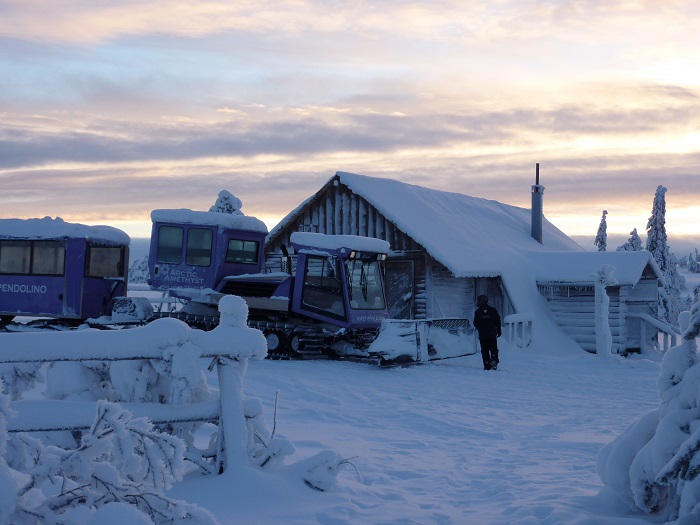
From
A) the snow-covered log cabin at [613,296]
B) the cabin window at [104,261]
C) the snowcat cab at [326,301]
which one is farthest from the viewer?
the snow-covered log cabin at [613,296]

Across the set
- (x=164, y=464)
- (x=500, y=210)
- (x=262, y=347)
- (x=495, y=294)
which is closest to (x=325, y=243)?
(x=495, y=294)

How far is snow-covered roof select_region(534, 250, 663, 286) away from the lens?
23.8 m

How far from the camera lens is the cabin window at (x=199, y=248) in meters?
18.9

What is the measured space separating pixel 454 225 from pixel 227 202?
1301 centimetres

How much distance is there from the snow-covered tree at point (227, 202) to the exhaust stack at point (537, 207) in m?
12.7

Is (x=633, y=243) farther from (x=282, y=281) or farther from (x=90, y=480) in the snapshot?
(x=90, y=480)

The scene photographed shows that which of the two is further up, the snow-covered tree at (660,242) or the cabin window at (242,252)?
the snow-covered tree at (660,242)

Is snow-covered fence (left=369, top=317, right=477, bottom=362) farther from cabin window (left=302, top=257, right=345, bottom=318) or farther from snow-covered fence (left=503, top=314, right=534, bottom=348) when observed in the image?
snow-covered fence (left=503, top=314, right=534, bottom=348)

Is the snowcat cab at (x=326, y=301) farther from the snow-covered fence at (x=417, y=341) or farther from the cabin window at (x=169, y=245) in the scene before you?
the cabin window at (x=169, y=245)

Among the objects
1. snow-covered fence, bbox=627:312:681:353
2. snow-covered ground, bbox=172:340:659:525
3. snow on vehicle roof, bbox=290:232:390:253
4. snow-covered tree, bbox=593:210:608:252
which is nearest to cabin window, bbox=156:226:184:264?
snow on vehicle roof, bbox=290:232:390:253

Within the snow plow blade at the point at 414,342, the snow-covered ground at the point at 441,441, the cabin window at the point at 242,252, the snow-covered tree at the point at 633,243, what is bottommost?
the snow-covered ground at the point at 441,441

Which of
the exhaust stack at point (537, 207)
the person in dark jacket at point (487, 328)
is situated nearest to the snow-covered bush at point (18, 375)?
the person in dark jacket at point (487, 328)

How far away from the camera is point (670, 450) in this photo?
5.40 m

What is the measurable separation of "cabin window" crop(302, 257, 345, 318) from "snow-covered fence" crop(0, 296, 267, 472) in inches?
452
